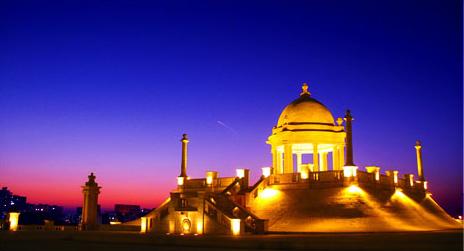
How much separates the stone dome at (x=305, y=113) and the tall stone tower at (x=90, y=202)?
66.7ft

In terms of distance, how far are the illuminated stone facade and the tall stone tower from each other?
286 inches

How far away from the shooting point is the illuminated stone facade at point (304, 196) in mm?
36344

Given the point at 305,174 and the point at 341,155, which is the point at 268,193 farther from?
the point at 341,155

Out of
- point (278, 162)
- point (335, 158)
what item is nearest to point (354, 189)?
point (335, 158)

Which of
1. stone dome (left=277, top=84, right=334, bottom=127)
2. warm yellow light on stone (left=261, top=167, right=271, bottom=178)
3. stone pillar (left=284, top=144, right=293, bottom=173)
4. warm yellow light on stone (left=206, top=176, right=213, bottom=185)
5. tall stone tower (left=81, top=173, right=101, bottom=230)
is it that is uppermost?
stone dome (left=277, top=84, right=334, bottom=127)

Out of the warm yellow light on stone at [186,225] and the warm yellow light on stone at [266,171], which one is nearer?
the warm yellow light on stone at [186,225]

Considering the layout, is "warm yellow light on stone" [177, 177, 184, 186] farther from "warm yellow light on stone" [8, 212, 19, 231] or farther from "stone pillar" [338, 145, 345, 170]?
"stone pillar" [338, 145, 345, 170]

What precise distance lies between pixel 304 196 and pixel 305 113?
40.7 ft

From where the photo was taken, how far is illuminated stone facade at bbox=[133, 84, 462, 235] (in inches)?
1431

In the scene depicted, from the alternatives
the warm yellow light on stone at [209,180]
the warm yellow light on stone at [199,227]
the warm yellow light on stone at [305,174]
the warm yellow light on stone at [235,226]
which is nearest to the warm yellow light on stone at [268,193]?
the warm yellow light on stone at [305,174]

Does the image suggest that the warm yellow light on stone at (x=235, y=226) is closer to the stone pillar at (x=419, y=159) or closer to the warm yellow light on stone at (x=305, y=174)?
the warm yellow light on stone at (x=305, y=174)

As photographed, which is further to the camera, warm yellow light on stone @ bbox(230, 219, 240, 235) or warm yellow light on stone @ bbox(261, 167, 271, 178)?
warm yellow light on stone @ bbox(261, 167, 271, 178)

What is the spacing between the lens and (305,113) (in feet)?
172

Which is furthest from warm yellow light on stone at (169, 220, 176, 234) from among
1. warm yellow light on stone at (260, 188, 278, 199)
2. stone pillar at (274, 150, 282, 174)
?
stone pillar at (274, 150, 282, 174)
